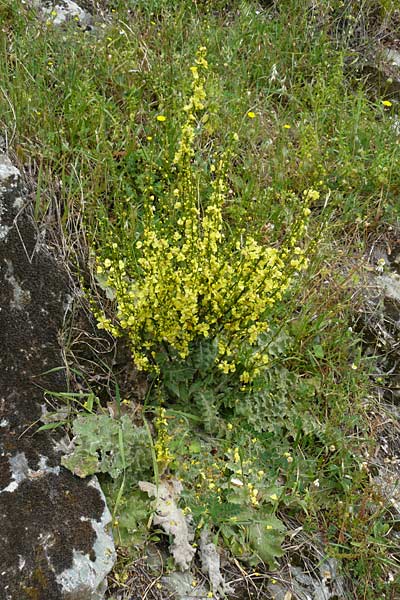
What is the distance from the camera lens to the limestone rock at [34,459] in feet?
7.18

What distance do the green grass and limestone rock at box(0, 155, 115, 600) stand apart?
0.69 feet

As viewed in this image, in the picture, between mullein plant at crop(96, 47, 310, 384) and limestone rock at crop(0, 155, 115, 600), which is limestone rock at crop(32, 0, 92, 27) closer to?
limestone rock at crop(0, 155, 115, 600)

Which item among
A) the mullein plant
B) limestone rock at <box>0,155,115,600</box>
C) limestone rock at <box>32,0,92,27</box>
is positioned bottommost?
limestone rock at <box>0,155,115,600</box>

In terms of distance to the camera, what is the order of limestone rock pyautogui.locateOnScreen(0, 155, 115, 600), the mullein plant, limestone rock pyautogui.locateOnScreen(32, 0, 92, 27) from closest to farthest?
limestone rock pyautogui.locateOnScreen(0, 155, 115, 600)
the mullein plant
limestone rock pyautogui.locateOnScreen(32, 0, 92, 27)

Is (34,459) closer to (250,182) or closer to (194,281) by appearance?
(194,281)

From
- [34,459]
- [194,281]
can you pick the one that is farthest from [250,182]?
[34,459]

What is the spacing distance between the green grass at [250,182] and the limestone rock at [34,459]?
211 mm

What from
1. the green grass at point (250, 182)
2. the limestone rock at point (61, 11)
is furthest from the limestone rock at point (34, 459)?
the limestone rock at point (61, 11)

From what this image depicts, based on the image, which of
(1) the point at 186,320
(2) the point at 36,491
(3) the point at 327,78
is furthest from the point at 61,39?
(2) the point at 36,491

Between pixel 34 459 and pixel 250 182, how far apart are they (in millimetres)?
2231

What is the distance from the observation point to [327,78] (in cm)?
498

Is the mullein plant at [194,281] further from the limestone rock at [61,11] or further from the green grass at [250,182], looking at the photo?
the limestone rock at [61,11]

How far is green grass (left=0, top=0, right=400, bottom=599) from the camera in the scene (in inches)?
117

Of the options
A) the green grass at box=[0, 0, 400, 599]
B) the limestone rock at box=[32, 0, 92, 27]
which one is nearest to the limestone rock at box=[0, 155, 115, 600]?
the green grass at box=[0, 0, 400, 599]
